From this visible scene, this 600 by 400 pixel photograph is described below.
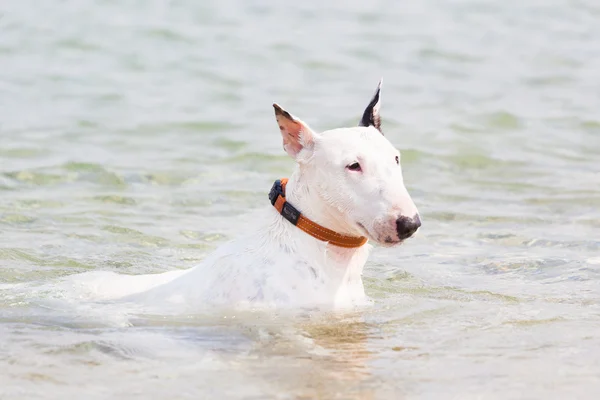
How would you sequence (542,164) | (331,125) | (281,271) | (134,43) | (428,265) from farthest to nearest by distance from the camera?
1. (134,43)
2. (331,125)
3. (542,164)
4. (428,265)
5. (281,271)

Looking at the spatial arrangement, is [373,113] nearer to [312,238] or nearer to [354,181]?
[354,181]

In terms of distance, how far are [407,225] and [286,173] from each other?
6700mm

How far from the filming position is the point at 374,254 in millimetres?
9203

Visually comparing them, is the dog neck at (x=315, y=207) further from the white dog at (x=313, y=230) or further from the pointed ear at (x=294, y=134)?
the pointed ear at (x=294, y=134)

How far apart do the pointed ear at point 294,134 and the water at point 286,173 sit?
1018 mm

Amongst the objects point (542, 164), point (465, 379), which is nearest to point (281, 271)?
point (465, 379)

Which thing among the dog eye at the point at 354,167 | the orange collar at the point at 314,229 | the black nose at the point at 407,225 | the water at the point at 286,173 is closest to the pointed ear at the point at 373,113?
the dog eye at the point at 354,167

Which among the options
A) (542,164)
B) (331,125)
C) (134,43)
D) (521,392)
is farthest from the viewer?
(134,43)

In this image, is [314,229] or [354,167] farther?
[314,229]

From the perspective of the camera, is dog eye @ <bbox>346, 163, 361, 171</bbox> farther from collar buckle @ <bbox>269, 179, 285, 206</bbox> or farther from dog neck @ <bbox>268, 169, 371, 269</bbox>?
collar buckle @ <bbox>269, 179, 285, 206</bbox>

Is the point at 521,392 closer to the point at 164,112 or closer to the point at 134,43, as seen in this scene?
the point at 164,112

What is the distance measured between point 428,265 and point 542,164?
452cm

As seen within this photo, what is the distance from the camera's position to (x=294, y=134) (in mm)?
6426

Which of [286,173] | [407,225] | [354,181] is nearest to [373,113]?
[354,181]
